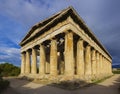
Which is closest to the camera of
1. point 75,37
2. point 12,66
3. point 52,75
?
point 52,75

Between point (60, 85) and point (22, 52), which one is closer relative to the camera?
point (60, 85)

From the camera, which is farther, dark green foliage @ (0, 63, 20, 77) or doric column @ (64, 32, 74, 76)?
dark green foliage @ (0, 63, 20, 77)

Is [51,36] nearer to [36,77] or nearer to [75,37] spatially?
[75,37]

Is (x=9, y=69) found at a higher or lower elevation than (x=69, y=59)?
lower

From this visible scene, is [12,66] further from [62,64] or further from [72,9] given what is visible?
[72,9]

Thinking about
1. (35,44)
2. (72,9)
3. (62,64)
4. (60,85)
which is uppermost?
(72,9)

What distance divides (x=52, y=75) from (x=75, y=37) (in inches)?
281

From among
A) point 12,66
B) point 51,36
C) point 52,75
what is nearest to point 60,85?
point 52,75

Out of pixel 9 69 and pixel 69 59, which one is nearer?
pixel 69 59

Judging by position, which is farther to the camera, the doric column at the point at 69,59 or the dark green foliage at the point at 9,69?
the dark green foliage at the point at 9,69

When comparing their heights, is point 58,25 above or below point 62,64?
above

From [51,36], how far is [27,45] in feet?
42.8

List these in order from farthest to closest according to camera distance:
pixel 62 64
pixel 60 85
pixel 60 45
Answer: pixel 62 64, pixel 60 45, pixel 60 85

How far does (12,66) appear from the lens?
56.2m
